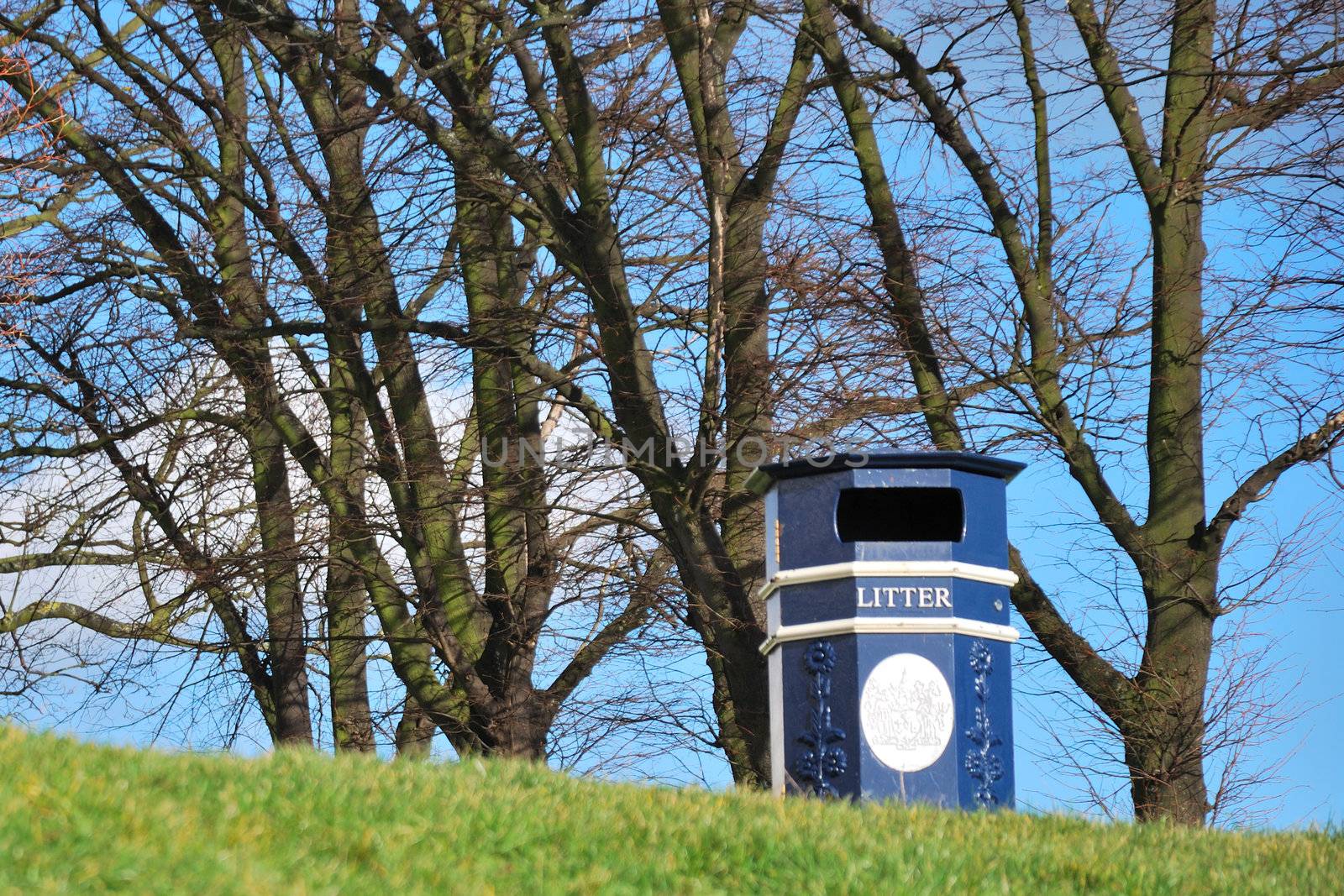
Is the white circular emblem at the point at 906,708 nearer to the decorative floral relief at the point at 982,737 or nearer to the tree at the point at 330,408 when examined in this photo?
the decorative floral relief at the point at 982,737

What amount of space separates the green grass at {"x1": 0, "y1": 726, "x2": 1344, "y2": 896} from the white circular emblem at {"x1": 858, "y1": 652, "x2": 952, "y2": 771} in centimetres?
52

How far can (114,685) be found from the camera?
1359 cm

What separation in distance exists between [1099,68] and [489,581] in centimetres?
634

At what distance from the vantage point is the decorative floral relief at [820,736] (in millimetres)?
7113

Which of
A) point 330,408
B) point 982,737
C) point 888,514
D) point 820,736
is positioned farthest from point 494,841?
point 330,408

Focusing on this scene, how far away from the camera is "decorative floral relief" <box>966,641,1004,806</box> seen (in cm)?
711

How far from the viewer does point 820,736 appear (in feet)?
23.5

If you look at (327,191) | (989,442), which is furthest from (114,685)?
(989,442)

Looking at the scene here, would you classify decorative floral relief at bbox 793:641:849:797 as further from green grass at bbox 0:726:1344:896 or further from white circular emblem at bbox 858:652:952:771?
green grass at bbox 0:726:1344:896

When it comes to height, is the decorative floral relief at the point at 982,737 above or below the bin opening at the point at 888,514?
below

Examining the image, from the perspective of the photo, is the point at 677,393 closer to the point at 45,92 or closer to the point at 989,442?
the point at 989,442

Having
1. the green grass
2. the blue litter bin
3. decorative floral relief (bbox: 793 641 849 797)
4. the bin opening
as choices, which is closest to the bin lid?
the blue litter bin

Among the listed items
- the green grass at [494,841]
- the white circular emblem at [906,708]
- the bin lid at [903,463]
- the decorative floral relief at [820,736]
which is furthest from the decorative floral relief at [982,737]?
the bin lid at [903,463]

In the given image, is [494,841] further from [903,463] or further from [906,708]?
[903,463]
